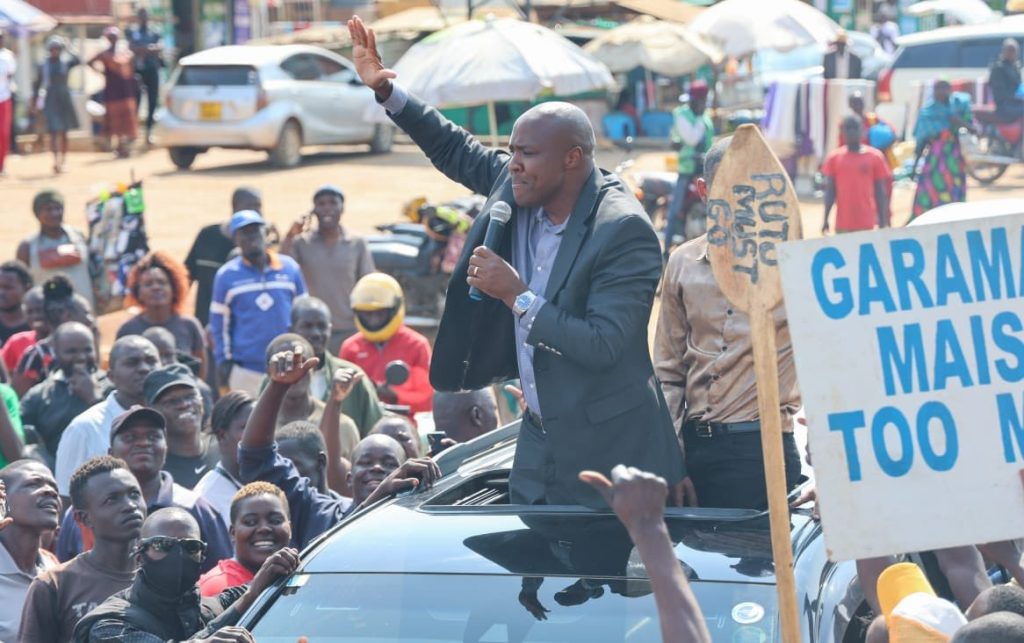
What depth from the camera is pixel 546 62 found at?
52.7 feet

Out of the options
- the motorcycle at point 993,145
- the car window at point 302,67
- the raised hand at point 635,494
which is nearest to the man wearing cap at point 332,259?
the raised hand at point 635,494

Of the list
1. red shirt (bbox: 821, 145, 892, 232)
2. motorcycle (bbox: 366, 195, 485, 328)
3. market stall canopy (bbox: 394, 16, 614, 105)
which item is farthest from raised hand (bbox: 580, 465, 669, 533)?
red shirt (bbox: 821, 145, 892, 232)

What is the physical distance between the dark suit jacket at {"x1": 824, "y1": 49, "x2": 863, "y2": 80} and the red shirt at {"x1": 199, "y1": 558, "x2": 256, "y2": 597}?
18.5 meters

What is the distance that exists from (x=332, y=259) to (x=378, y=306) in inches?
75.4

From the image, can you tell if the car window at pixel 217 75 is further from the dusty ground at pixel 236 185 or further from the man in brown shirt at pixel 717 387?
the man in brown shirt at pixel 717 387

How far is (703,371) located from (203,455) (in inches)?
119

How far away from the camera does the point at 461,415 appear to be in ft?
25.0

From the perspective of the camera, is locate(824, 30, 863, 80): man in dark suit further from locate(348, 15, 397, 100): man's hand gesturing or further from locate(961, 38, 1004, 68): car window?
locate(348, 15, 397, 100): man's hand gesturing

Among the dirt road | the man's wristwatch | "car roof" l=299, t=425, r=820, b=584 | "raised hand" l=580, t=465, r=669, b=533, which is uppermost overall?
the man's wristwatch

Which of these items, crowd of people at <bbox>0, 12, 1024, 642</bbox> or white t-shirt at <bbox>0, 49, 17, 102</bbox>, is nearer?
crowd of people at <bbox>0, 12, 1024, 642</bbox>

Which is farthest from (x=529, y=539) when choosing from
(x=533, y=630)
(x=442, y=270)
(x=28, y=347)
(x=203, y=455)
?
(x=442, y=270)

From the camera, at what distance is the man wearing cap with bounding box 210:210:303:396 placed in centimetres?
988

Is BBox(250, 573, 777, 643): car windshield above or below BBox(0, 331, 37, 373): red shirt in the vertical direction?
above

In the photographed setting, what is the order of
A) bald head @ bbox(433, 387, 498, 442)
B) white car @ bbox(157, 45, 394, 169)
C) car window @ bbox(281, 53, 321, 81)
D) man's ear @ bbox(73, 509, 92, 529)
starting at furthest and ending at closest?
car window @ bbox(281, 53, 321, 81), white car @ bbox(157, 45, 394, 169), bald head @ bbox(433, 387, 498, 442), man's ear @ bbox(73, 509, 92, 529)
